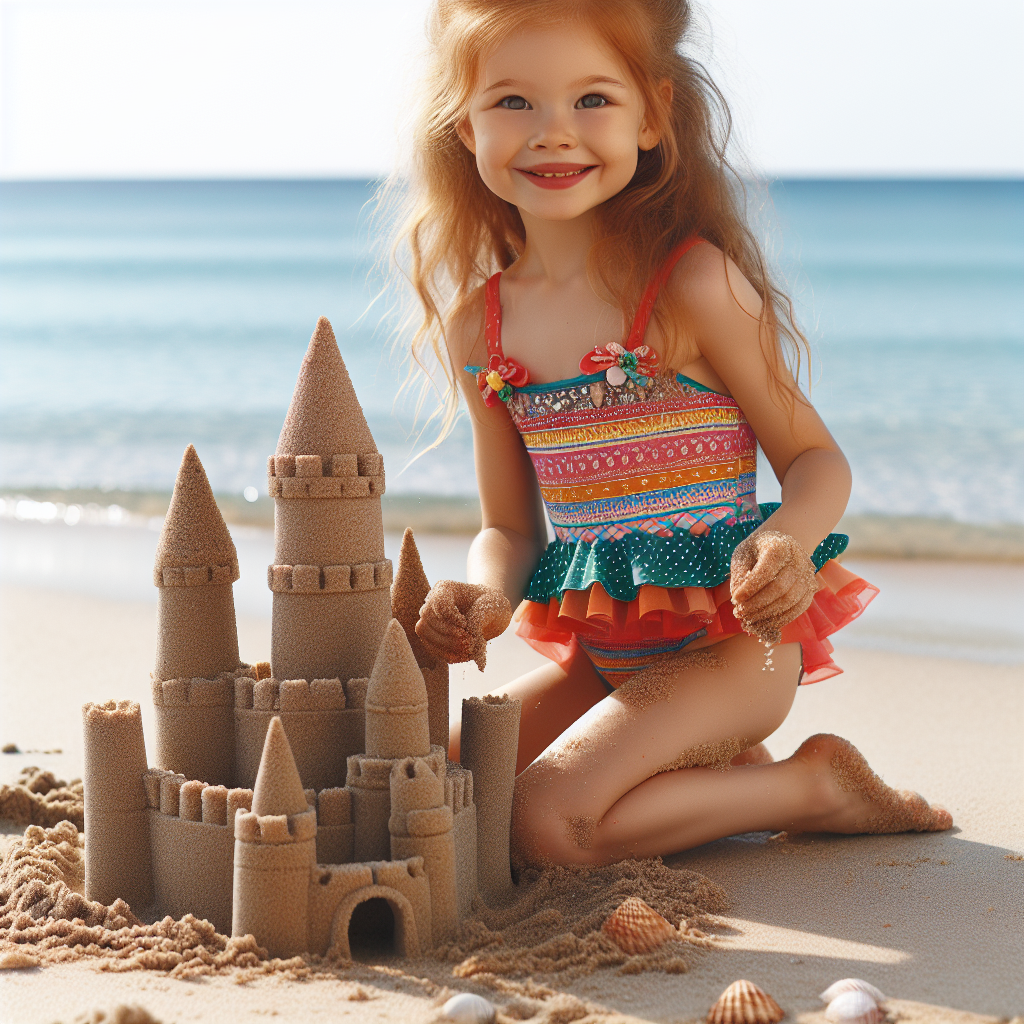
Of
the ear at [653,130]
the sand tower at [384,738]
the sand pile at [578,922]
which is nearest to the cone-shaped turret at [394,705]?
the sand tower at [384,738]

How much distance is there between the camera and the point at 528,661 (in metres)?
4.46

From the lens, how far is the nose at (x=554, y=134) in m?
2.51

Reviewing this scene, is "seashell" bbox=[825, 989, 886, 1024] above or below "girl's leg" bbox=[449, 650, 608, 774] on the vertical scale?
below

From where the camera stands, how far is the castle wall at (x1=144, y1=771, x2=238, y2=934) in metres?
2.09

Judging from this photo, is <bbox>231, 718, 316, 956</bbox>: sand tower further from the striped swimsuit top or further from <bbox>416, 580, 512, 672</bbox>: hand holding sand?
the striped swimsuit top

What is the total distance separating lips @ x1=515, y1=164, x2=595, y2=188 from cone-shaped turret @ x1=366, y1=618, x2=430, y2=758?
1.08 meters

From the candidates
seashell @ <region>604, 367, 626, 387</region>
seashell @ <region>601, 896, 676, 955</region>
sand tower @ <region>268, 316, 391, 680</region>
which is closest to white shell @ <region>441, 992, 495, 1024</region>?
seashell @ <region>601, 896, 676, 955</region>

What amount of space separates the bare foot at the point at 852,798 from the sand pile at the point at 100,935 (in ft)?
4.35

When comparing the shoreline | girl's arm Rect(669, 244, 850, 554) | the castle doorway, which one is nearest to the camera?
the castle doorway

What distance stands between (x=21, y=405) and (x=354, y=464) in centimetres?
998

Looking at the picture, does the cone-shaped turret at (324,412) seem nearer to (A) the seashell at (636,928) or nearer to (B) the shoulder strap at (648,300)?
(B) the shoulder strap at (648,300)

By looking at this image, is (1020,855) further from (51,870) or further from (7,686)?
Answer: (7,686)

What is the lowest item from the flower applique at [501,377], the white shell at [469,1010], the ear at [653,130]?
the white shell at [469,1010]

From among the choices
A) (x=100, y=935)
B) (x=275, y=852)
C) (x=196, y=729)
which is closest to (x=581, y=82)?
(x=196, y=729)
